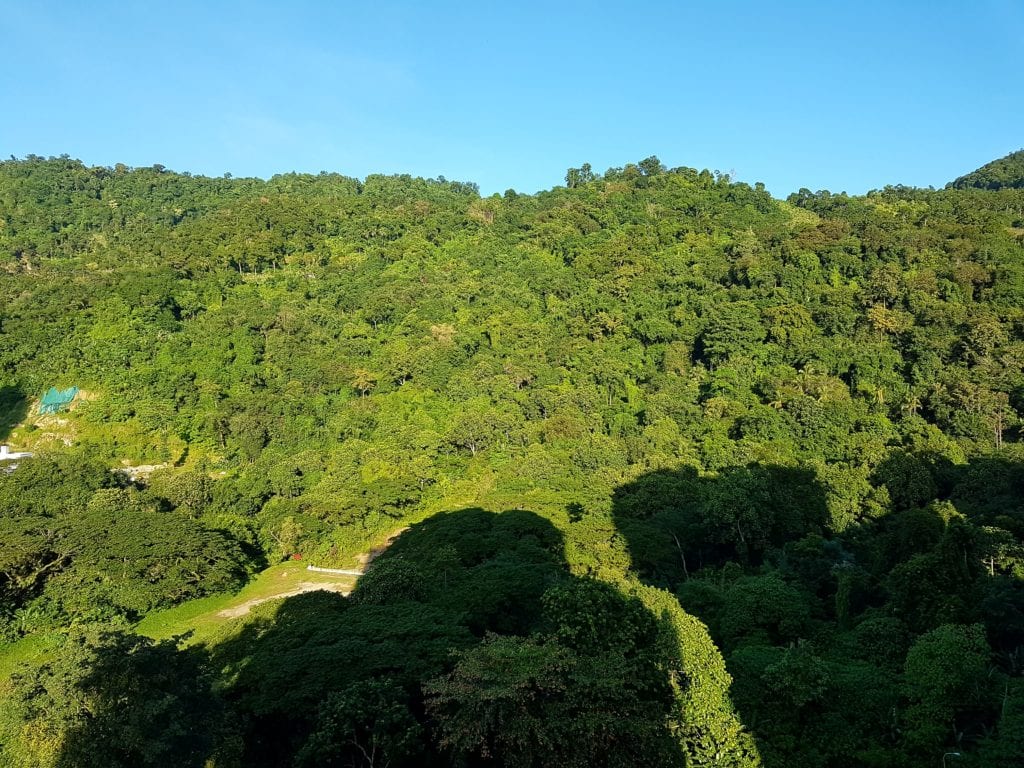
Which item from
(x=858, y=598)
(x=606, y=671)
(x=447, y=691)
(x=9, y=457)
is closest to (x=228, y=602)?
(x=9, y=457)

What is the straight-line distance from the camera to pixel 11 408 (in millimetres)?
46625

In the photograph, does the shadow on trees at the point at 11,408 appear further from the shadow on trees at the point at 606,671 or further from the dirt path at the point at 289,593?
the shadow on trees at the point at 606,671

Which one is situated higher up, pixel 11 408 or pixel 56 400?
pixel 56 400

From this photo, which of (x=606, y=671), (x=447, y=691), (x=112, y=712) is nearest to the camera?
(x=447, y=691)

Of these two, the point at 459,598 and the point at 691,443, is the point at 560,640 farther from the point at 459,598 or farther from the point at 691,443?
the point at 691,443

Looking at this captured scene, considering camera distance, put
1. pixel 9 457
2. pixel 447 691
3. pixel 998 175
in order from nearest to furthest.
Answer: pixel 447 691 → pixel 9 457 → pixel 998 175

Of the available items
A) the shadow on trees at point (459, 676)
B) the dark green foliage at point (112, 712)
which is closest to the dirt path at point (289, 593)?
the shadow on trees at point (459, 676)

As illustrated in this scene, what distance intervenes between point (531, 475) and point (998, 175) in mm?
90161

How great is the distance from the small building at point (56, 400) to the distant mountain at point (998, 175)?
104393 millimetres

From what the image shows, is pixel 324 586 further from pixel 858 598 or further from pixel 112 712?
pixel 858 598

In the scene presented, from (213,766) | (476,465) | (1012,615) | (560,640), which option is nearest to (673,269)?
(476,465)

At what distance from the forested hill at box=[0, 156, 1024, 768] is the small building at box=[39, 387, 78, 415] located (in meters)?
0.64

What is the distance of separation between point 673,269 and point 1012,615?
46.4m

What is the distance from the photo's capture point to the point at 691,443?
4081 centimetres
